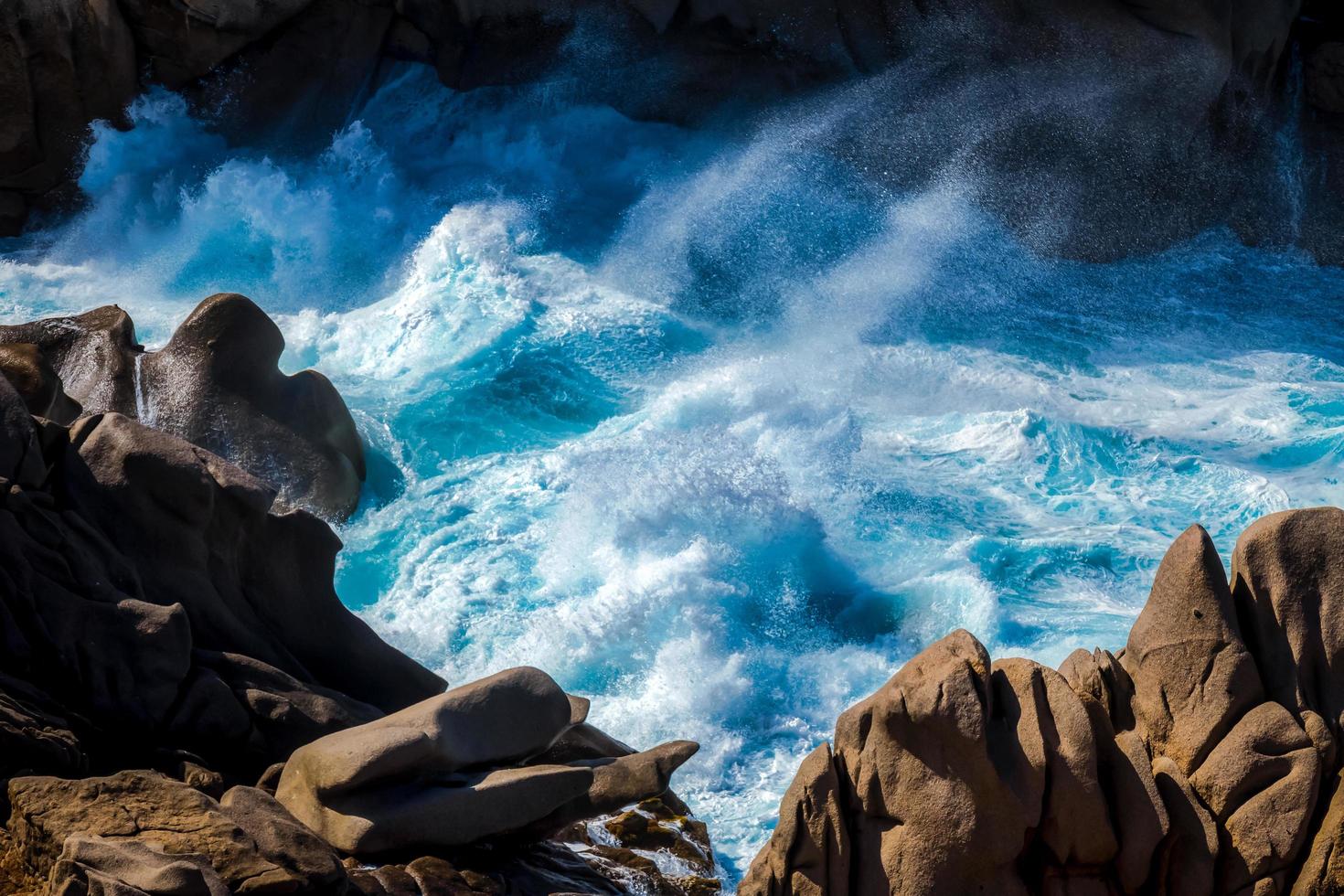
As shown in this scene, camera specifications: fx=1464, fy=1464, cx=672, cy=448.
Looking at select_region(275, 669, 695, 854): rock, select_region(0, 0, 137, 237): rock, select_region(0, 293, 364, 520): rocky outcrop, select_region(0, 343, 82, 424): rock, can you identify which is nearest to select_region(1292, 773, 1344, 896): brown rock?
select_region(275, 669, 695, 854): rock

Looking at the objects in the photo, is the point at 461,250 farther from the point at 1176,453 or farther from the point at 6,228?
the point at 1176,453

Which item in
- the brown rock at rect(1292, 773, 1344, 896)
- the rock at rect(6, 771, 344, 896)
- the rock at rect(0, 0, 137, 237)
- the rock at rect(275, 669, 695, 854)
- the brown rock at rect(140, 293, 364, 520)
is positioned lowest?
the brown rock at rect(1292, 773, 1344, 896)

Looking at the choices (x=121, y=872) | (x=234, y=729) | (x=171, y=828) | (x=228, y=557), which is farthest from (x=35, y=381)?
(x=121, y=872)

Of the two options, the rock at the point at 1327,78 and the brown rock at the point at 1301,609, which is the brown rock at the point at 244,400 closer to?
the brown rock at the point at 1301,609

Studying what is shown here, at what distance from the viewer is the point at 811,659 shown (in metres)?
10.8

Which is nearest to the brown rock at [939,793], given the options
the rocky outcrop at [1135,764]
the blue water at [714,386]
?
the rocky outcrop at [1135,764]

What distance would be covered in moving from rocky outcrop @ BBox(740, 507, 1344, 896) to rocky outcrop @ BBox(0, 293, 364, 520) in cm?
621

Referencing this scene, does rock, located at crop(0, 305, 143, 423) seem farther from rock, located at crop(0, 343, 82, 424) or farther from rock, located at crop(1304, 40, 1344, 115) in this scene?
rock, located at crop(1304, 40, 1344, 115)

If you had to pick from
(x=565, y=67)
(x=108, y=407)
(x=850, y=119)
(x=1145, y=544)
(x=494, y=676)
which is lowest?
(x=1145, y=544)

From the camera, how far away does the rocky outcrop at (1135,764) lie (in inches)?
227

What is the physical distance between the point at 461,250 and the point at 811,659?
7.40 metres

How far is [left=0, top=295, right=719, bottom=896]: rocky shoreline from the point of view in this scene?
5551 millimetres

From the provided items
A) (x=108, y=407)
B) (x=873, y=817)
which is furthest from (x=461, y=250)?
(x=873, y=817)

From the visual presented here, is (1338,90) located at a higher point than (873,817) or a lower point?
higher
